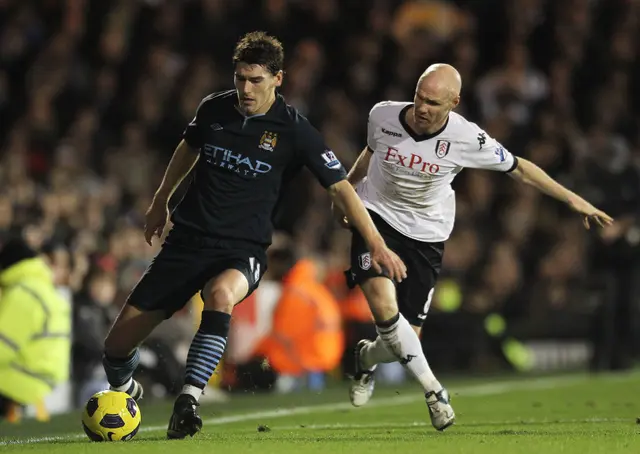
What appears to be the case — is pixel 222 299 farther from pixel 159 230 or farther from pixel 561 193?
pixel 561 193

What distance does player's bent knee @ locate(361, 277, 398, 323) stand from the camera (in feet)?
30.0

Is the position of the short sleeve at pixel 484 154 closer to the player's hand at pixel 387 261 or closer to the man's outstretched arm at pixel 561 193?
the man's outstretched arm at pixel 561 193

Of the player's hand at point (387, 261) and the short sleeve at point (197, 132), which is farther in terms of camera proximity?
the short sleeve at point (197, 132)

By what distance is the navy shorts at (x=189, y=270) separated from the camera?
853 cm

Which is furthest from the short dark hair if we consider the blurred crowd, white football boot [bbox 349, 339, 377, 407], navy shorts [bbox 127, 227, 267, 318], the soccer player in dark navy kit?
the blurred crowd

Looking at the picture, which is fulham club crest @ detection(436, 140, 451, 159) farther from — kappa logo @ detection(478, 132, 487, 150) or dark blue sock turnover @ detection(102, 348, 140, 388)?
dark blue sock turnover @ detection(102, 348, 140, 388)

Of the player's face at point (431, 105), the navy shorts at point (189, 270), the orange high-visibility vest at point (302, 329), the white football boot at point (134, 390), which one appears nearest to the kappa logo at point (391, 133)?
the player's face at point (431, 105)

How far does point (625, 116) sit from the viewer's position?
20453mm

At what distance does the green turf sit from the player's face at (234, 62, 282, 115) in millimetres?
1975

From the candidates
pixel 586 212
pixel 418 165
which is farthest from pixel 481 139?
pixel 586 212

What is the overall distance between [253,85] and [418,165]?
61.5 inches

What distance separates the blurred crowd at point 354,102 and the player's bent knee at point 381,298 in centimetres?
609

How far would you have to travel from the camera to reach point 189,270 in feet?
28.0

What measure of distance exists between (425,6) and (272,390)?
805 cm
